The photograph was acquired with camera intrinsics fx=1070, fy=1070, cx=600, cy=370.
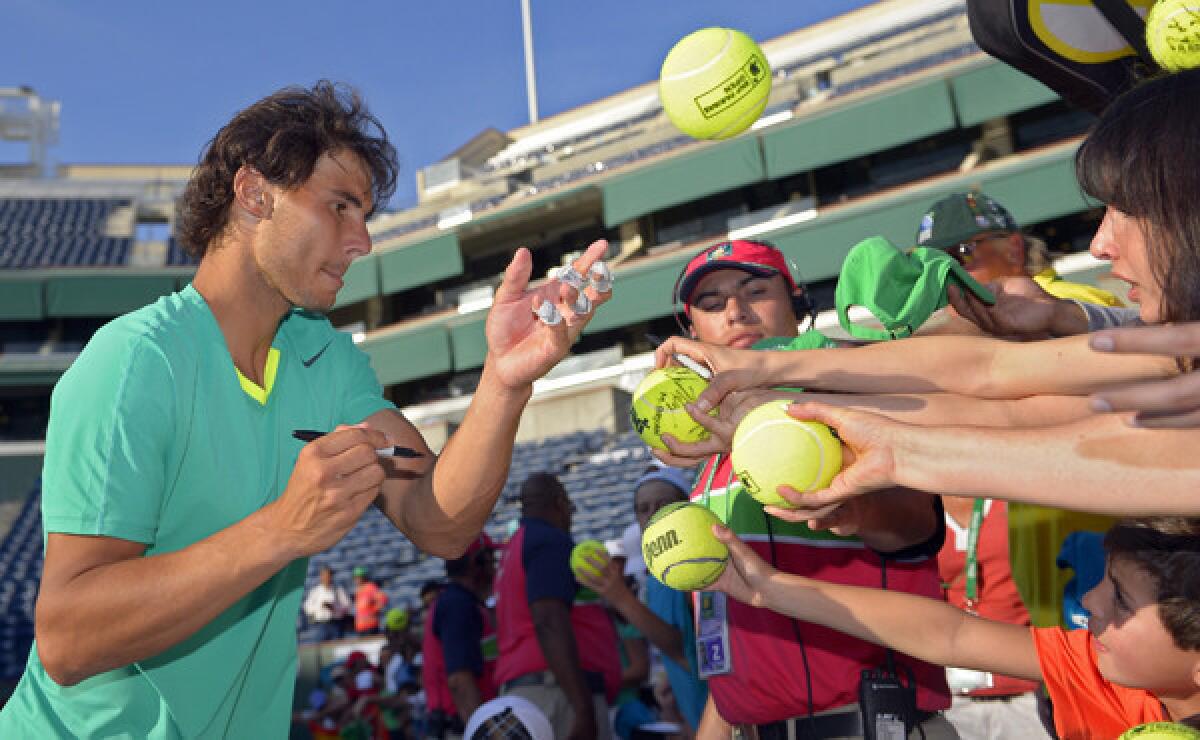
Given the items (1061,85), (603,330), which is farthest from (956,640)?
(603,330)

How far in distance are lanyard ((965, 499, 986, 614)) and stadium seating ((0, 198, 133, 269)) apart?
38347 millimetres

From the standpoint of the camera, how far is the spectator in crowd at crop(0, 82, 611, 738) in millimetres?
2270

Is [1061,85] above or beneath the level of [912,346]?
above

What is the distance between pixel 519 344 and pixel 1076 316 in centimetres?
183

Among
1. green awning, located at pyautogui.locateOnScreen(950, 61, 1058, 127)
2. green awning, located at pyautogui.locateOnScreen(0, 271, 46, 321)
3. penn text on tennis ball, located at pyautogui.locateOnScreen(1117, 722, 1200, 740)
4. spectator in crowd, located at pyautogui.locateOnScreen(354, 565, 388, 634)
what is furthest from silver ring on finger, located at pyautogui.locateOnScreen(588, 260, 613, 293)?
green awning, located at pyautogui.locateOnScreen(0, 271, 46, 321)

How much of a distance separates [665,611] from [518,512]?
1693cm

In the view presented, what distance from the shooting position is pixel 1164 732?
232 centimetres

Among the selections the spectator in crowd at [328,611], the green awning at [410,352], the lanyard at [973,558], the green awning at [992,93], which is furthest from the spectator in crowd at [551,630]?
the green awning at [410,352]

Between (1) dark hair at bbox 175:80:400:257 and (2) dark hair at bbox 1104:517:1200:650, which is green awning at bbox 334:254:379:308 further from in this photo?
(2) dark hair at bbox 1104:517:1200:650

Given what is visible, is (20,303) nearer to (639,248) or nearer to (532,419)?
(532,419)

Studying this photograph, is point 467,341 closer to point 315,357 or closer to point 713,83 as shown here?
point 713,83

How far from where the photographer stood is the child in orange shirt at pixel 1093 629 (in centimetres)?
267

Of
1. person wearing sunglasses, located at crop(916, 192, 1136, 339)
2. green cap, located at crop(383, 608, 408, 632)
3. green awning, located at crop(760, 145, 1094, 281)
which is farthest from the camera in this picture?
green awning, located at crop(760, 145, 1094, 281)

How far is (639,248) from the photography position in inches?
1369
